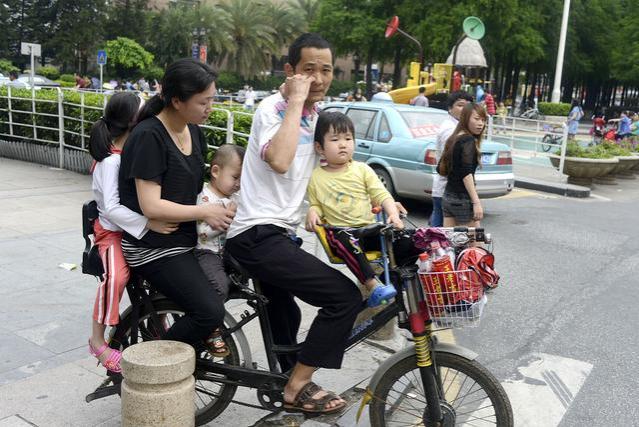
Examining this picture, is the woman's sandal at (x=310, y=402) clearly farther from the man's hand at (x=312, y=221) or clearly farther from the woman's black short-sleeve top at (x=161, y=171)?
the woman's black short-sleeve top at (x=161, y=171)

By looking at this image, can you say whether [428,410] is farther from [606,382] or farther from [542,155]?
[542,155]

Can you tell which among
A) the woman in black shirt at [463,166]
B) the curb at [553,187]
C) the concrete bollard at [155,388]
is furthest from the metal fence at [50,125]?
the concrete bollard at [155,388]

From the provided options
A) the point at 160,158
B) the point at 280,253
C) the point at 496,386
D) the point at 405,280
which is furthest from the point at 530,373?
the point at 160,158

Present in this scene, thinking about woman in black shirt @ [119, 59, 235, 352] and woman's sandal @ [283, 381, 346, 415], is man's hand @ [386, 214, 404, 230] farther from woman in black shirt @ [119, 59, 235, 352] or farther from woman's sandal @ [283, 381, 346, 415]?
woman's sandal @ [283, 381, 346, 415]

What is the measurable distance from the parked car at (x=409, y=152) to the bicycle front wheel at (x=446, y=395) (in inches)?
252

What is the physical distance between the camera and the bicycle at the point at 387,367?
2898 millimetres

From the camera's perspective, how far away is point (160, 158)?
2.91 metres

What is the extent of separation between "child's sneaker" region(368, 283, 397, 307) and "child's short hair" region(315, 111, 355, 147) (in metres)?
0.76

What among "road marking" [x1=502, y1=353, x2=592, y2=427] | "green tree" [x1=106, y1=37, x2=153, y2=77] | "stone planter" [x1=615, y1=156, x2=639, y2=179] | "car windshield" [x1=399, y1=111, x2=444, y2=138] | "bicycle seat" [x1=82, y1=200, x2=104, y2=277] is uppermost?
"green tree" [x1=106, y1=37, x2=153, y2=77]

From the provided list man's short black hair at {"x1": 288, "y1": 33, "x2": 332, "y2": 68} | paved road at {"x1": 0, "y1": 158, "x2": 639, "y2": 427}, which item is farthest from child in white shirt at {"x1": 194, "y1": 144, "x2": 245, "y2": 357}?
paved road at {"x1": 0, "y1": 158, "x2": 639, "y2": 427}

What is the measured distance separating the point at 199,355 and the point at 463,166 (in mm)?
3586

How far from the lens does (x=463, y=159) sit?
607cm

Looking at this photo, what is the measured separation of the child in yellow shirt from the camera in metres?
2.97

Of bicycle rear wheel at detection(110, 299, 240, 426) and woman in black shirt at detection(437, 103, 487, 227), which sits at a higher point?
woman in black shirt at detection(437, 103, 487, 227)
